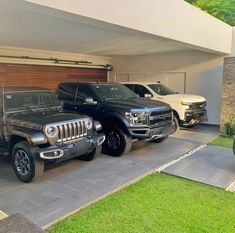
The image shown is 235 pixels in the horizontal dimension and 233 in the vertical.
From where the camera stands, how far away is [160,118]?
7.06m

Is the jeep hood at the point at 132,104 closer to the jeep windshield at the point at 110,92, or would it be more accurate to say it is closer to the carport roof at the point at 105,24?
the jeep windshield at the point at 110,92

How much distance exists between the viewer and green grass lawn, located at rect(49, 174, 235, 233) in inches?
140

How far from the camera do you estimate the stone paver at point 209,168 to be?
5223 mm

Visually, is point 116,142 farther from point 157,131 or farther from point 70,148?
point 70,148

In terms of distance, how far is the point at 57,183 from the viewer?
510 centimetres

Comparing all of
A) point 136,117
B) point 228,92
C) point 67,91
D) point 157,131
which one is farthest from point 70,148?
point 228,92

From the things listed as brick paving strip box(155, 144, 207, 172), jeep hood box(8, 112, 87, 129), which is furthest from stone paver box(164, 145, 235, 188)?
jeep hood box(8, 112, 87, 129)

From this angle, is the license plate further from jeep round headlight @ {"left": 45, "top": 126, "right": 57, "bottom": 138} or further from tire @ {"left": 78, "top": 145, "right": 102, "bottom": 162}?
jeep round headlight @ {"left": 45, "top": 126, "right": 57, "bottom": 138}

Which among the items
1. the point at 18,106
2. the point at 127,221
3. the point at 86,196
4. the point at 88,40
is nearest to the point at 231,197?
the point at 127,221

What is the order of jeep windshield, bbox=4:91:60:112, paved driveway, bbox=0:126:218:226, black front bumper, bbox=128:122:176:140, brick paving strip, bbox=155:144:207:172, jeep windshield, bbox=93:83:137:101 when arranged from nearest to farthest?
paved driveway, bbox=0:126:218:226 < jeep windshield, bbox=4:91:60:112 < brick paving strip, bbox=155:144:207:172 < black front bumper, bbox=128:122:176:140 < jeep windshield, bbox=93:83:137:101

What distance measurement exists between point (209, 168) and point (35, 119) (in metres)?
3.92

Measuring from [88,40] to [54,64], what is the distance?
3.64m

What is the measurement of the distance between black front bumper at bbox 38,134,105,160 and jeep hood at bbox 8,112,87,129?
48 cm

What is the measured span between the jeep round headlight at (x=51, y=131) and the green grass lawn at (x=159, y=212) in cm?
162
